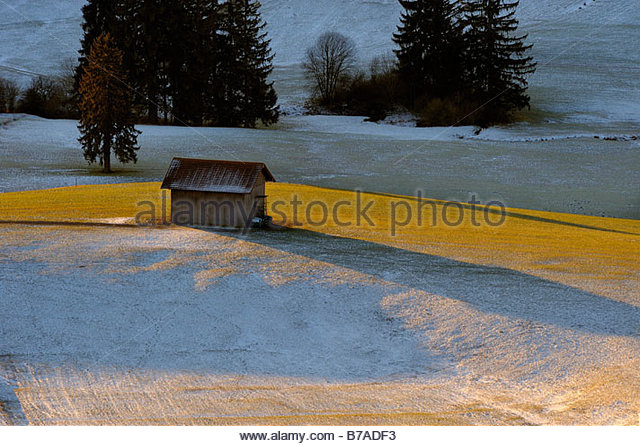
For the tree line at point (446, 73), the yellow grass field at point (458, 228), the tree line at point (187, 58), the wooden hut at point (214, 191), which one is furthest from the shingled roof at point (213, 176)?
the tree line at point (446, 73)

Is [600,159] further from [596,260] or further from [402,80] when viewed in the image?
[402,80]

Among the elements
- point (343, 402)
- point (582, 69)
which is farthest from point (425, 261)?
point (582, 69)

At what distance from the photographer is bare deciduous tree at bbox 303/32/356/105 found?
247 ft

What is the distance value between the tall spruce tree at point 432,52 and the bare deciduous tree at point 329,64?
835 cm

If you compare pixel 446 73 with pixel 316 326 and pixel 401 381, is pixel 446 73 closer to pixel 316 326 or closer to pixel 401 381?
pixel 316 326

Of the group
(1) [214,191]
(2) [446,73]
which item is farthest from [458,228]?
(2) [446,73]

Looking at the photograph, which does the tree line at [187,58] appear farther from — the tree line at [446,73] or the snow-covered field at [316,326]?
the snow-covered field at [316,326]

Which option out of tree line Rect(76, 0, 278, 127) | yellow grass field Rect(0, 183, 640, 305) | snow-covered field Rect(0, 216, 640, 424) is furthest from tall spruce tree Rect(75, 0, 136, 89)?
snow-covered field Rect(0, 216, 640, 424)

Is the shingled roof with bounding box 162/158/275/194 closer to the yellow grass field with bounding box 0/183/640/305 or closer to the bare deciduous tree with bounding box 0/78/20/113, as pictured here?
the yellow grass field with bounding box 0/183/640/305

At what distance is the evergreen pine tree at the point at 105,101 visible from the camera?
30719 mm

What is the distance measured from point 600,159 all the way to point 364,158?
14.9m

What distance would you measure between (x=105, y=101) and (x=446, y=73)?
45.4 m

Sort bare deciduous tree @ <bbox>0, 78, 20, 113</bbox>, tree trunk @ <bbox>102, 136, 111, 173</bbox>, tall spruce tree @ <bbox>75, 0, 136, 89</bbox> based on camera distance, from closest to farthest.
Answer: tree trunk @ <bbox>102, 136, 111, 173</bbox> < tall spruce tree @ <bbox>75, 0, 136, 89</bbox> < bare deciduous tree @ <bbox>0, 78, 20, 113</bbox>

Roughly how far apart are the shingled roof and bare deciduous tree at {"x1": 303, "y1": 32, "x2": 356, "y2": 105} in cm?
5722
